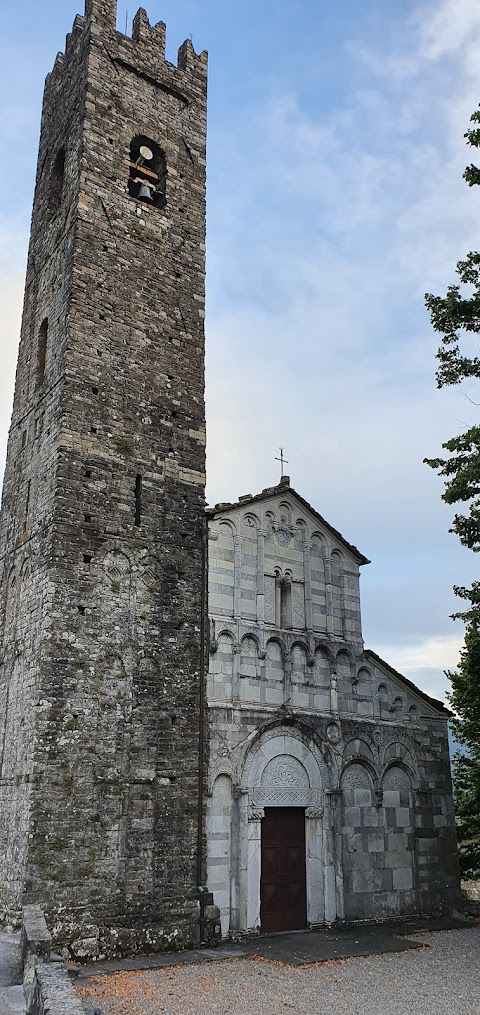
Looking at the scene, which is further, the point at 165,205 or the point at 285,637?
the point at 165,205

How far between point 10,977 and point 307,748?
6.70 metres

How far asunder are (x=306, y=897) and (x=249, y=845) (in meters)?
1.68

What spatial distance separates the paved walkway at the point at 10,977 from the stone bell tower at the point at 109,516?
55cm

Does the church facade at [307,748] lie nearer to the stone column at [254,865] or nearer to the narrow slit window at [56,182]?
the stone column at [254,865]

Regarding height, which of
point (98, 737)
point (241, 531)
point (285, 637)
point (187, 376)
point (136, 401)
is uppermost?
point (187, 376)

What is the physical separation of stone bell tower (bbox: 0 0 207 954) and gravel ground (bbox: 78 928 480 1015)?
4.66 ft

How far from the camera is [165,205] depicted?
1609 cm

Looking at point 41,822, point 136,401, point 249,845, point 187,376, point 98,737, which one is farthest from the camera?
point 187,376

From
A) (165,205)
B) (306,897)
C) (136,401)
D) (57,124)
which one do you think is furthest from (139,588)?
(57,124)

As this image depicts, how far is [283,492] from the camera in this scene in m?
15.6

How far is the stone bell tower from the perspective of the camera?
37.4 ft

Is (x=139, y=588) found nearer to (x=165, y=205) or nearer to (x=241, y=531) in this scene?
(x=241, y=531)

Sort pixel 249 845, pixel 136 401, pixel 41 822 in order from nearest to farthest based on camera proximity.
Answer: pixel 41 822, pixel 249 845, pixel 136 401

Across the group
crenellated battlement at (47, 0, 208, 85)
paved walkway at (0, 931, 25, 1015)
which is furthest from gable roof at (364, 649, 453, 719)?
crenellated battlement at (47, 0, 208, 85)
